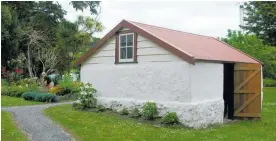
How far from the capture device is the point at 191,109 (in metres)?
12.1

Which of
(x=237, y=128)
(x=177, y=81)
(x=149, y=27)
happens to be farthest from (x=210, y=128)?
(x=149, y=27)

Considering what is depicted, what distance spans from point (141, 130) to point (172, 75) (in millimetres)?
2598

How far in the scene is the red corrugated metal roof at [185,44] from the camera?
1253 centimetres

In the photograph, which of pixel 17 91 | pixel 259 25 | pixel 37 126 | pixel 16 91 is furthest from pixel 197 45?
pixel 259 25

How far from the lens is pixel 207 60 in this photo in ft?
42.0

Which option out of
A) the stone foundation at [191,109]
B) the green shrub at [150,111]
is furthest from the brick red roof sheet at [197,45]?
the green shrub at [150,111]

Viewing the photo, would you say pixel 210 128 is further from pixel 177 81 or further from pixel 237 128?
pixel 177 81

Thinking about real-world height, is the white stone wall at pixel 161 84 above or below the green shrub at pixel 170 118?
above

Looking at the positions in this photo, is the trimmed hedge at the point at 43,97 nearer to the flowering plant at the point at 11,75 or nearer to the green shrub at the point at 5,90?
the green shrub at the point at 5,90

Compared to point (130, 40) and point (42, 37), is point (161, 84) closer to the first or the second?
point (130, 40)

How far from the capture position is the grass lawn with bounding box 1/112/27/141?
9.77 m

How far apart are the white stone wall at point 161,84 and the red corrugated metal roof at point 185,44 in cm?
30

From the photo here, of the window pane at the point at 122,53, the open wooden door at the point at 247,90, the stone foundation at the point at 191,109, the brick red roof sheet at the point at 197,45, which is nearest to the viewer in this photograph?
the stone foundation at the point at 191,109

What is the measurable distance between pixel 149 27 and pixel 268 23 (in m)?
25.4
